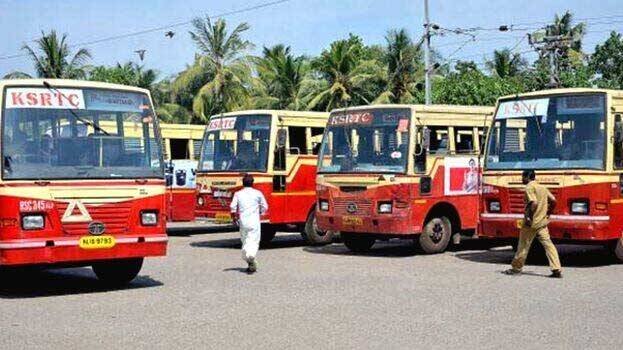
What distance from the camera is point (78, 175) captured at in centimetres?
1155

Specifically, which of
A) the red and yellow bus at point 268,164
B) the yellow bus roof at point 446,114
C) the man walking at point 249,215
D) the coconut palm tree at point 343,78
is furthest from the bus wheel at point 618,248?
the coconut palm tree at point 343,78

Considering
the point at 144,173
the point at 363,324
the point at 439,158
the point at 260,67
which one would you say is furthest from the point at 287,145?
the point at 260,67

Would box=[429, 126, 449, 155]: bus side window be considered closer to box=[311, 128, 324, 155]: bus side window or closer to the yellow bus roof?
the yellow bus roof

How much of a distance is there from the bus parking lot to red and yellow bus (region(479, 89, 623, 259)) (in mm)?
729

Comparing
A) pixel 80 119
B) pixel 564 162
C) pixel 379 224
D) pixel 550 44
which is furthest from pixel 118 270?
pixel 550 44

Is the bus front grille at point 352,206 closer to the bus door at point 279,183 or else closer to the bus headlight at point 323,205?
the bus headlight at point 323,205

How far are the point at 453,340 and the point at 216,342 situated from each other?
2.17 meters

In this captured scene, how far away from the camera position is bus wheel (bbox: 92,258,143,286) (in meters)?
12.8

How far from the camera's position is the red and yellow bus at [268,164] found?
1847cm

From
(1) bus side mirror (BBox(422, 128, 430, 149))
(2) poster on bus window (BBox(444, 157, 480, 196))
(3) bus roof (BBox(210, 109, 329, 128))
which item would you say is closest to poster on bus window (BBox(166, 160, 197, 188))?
(3) bus roof (BBox(210, 109, 329, 128))

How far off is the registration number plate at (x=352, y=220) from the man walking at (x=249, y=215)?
2653mm

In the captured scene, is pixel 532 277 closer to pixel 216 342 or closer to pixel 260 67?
pixel 216 342

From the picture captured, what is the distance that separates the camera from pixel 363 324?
9.29 m

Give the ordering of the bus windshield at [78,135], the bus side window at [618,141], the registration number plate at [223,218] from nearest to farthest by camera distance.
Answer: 1. the bus windshield at [78,135]
2. the bus side window at [618,141]
3. the registration number plate at [223,218]
